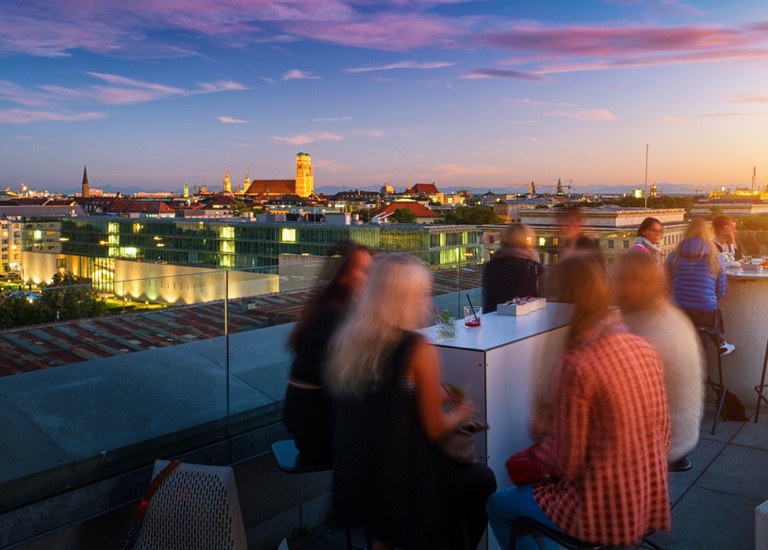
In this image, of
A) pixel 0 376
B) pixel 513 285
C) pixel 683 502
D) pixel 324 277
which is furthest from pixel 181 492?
pixel 513 285

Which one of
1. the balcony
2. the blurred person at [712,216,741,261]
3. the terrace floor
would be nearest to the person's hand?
the terrace floor

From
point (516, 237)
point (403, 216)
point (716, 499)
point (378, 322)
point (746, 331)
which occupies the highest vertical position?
point (403, 216)

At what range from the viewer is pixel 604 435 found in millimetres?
2066

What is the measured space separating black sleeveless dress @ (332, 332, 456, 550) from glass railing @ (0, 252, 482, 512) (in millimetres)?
1144

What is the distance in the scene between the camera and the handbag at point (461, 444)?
229 cm

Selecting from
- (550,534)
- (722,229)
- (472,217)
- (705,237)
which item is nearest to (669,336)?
(550,534)

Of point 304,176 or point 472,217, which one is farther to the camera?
point 304,176

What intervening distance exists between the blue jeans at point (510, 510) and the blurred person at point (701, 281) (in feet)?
10.9

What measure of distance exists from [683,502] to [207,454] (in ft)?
8.96

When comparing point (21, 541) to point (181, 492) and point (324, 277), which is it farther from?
point (324, 277)

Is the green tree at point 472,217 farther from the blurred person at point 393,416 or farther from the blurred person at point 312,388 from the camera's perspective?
the blurred person at point 393,416

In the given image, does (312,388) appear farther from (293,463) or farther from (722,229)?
(722,229)

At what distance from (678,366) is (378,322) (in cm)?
158

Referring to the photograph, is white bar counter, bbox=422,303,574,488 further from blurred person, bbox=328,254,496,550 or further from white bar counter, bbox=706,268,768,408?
white bar counter, bbox=706,268,768,408
